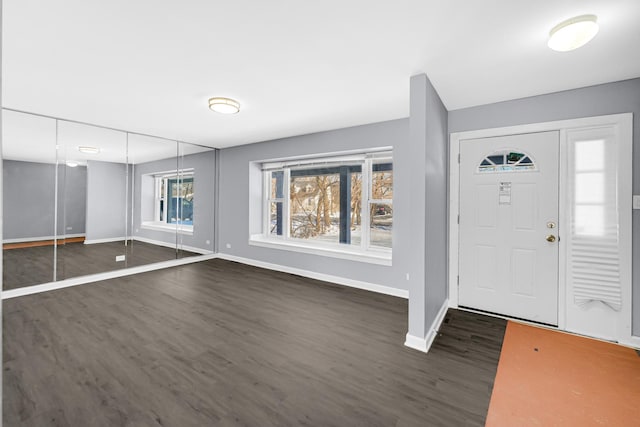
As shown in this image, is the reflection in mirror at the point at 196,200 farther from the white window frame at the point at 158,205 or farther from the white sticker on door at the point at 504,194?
the white sticker on door at the point at 504,194

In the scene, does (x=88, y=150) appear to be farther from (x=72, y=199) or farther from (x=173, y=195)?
(x=173, y=195)

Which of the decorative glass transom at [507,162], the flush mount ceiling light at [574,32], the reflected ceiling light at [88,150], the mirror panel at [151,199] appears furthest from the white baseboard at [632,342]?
the reflected ceiling light at [88,150]

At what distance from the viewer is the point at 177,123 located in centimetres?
453

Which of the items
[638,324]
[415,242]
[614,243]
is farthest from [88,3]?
[638,324]

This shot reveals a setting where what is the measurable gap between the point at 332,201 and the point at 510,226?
2.57 metres

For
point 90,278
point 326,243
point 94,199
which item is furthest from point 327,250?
point 94,199

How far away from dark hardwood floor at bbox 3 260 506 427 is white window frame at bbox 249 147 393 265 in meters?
0.78

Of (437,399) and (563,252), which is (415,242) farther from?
(563,252)

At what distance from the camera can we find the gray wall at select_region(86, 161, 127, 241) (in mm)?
5047

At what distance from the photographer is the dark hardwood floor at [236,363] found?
204 centimetres

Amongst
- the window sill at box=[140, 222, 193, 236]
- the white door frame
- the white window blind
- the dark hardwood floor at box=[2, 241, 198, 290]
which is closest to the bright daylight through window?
the window sill at box=[140, 222, 193, 236]

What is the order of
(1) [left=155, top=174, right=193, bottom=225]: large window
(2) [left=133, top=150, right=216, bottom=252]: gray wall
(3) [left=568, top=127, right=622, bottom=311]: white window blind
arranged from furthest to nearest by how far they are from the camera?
(2) [left=133, top=150, right=216, bottom=252]: gray wall, (1) [left=155, top=174, right=193, bottom=225]: large window, (3) [left=568, top=127, right=622, bottom=311]: white window blind

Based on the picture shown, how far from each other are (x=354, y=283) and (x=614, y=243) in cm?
293

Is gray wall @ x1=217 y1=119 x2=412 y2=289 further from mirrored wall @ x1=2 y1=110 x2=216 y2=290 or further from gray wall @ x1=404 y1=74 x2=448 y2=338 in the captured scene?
gray wall @ x1=404 y1=74 x2=448 y2=338
